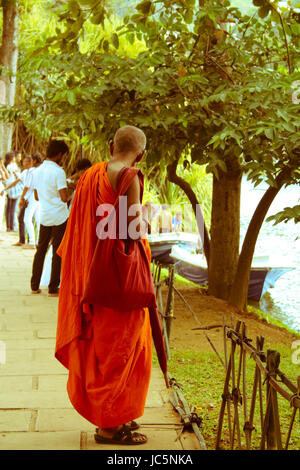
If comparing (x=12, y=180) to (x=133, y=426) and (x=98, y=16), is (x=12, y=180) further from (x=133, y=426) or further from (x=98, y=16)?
(x=133, y=426)

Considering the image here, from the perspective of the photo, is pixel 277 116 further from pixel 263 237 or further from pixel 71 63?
pixel 263 237

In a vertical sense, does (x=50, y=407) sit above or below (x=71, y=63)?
below

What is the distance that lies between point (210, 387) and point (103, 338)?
6.00ft

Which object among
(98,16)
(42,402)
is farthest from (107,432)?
(98,16)

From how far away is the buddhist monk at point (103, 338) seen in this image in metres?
3.71

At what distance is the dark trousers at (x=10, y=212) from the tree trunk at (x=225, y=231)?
7879 millimetres

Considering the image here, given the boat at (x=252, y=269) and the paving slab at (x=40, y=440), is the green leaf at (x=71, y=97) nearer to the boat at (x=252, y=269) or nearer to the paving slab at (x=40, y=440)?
the paving slab at (x=40, y=440)

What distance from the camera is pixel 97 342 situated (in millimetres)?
3734

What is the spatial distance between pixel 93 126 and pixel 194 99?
1139mm

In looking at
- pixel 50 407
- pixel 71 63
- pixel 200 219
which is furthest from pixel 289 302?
pixel 50 407

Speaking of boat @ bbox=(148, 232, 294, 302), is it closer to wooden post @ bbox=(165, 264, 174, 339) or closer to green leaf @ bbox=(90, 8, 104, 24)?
wooden post @ bbox=(165, 264, 174, 339)

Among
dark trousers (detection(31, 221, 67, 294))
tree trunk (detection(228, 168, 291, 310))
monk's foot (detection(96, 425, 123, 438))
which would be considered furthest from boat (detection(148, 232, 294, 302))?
monk's foot (detection(96, 425, 123, 438))

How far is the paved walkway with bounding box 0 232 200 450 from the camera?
12.6ft

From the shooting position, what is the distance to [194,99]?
7.11 meters
